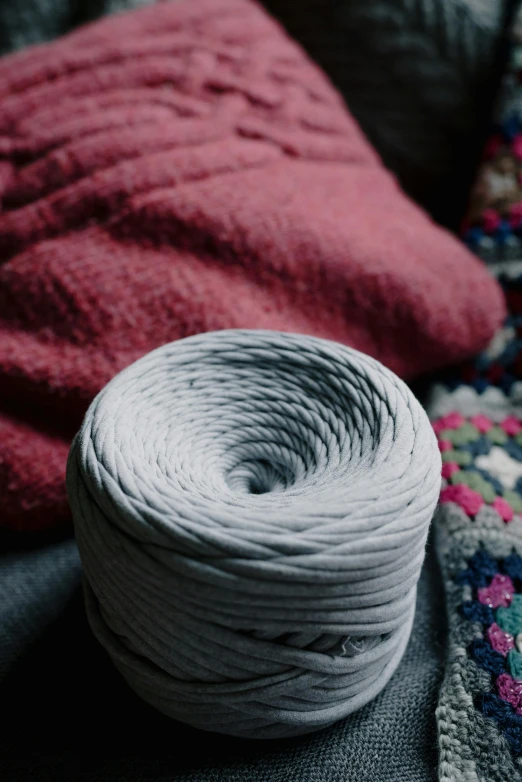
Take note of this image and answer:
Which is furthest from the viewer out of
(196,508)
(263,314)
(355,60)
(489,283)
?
(355,60)

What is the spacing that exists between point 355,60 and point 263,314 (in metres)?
0.44

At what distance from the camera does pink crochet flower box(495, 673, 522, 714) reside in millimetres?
443

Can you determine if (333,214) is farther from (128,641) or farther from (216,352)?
(128,641)

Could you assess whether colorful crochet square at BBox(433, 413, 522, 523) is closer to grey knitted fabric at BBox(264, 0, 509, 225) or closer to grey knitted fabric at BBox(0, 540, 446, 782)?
grey knitted fabric at BBox(0, 540, 446, 782)

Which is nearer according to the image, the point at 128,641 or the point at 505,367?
the point at 128,641

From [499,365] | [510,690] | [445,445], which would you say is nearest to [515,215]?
[499,365]

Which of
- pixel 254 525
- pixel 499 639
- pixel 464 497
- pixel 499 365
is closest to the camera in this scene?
pixel 254 525

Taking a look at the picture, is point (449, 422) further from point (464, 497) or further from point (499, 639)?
point (499, 639)

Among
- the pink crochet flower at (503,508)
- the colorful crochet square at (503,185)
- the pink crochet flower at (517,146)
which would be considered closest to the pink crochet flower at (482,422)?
the pink crochet flower at (503,508)

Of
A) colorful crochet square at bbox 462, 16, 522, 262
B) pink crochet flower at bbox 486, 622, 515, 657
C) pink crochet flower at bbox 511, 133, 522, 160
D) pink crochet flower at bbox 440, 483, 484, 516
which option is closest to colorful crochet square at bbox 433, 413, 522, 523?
pink crochet flower at bbox 440, 483, 484, 516

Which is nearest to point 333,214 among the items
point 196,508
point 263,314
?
point 263,314

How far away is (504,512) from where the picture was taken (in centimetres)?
58

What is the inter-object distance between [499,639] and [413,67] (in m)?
0.68

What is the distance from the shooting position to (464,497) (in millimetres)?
584
